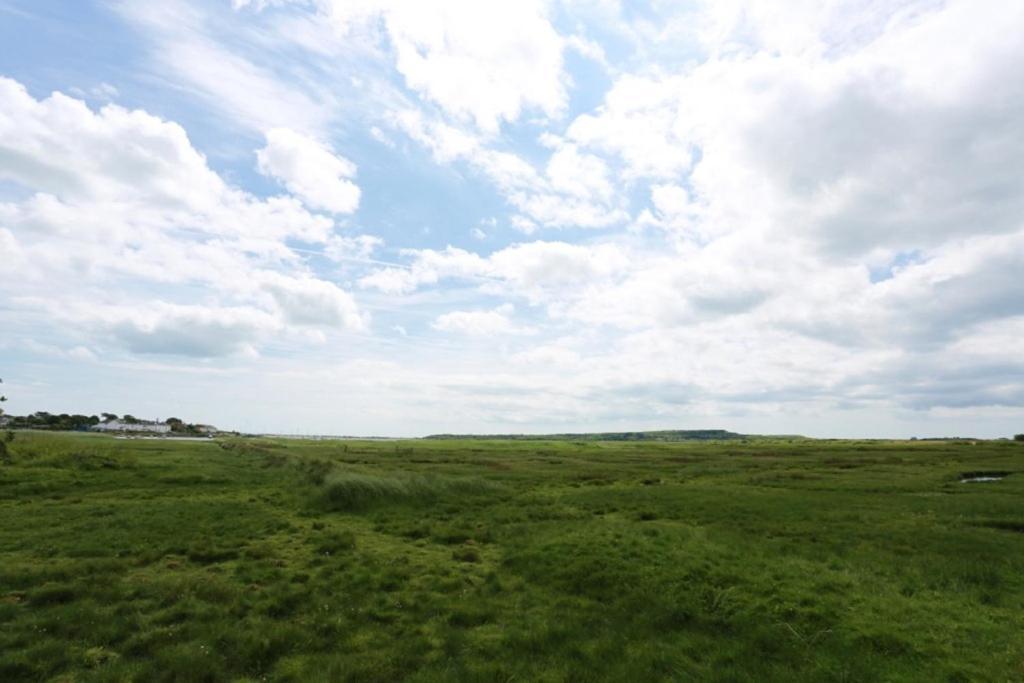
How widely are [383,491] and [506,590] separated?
2156cm

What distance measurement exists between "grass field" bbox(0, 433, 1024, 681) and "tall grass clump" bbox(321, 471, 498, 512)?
2.27 feet

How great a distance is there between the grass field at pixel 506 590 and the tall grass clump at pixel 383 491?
69 centimetres

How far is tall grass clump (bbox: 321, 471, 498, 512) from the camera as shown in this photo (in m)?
36.8

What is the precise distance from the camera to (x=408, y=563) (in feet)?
73.0

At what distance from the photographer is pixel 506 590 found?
19281 mm

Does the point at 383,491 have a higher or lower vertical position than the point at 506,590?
higher

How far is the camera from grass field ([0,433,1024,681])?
13102 mm

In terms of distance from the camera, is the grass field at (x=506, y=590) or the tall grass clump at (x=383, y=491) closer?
the grass field at (x=506, y=590)

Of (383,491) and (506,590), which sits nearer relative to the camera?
(506,590)

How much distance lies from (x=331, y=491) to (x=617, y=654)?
28.7 metres

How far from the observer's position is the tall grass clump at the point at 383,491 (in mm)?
36844

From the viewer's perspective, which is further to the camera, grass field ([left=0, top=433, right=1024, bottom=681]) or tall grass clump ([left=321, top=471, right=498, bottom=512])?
tall grass clump ([left=321, top=471, right=498, bottom=512])

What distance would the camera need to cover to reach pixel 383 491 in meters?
38.6

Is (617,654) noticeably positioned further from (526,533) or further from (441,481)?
(441,481)
